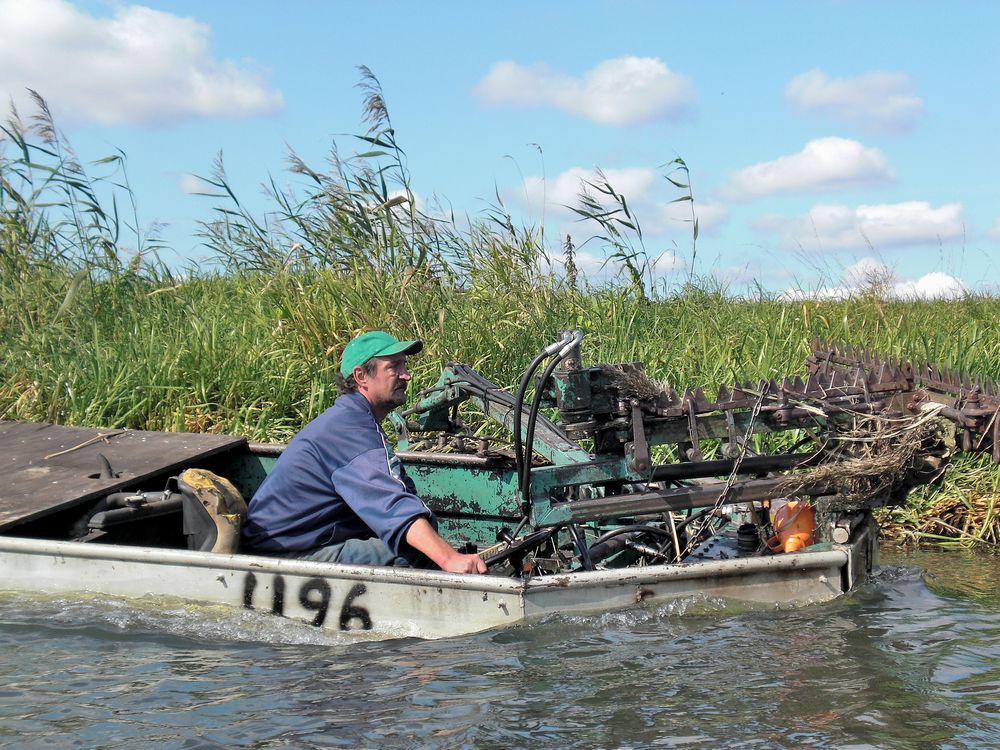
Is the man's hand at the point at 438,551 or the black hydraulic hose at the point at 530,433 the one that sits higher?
the black hydraulic hose at the point at 530,433

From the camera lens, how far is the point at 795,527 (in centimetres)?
492

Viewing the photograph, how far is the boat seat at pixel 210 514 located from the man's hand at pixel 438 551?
3.13ft

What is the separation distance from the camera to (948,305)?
426 inches

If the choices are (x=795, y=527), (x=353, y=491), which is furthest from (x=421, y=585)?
(x=795, y=527)

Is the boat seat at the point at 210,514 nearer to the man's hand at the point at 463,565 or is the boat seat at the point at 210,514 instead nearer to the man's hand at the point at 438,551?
the man's hand at the point at 438,551

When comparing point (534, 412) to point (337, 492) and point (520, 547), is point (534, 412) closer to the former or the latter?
point (520, 547)

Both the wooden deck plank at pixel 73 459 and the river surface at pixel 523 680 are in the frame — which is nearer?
the river surface at pixel 523 680

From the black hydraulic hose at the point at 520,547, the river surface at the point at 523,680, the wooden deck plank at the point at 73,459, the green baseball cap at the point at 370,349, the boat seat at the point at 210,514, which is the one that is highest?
the green baseball cap at the point at 370,349

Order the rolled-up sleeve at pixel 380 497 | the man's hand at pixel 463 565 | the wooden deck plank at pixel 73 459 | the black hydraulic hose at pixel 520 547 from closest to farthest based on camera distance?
the man's hand at pixel 463 565 → the rolled-up sleeve at pixel 380 497 → the black hydraulic hose at pixel 520 547 → the wooden deck plank at pixel 73 459

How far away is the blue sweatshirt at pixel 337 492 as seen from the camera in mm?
4812

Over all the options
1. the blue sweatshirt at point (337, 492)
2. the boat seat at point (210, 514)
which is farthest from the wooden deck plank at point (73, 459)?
the blue sweatshirt at point (337, 492)

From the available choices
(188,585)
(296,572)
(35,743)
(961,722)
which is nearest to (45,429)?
(188,585)

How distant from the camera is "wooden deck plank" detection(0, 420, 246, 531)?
222 inches

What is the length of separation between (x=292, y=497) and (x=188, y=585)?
62 cm
